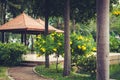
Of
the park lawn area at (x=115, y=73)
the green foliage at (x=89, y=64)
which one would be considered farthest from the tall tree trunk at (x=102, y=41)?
the park lawn area at (x=115, y=73)

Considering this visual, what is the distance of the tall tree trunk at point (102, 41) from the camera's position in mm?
6719

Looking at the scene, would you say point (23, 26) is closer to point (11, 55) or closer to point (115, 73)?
point (11, 55)

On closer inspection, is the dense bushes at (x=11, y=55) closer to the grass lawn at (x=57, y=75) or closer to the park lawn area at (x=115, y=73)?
the grass lawn at (x=57, y=75)

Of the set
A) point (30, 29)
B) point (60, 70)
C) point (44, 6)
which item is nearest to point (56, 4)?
point (44, 6)

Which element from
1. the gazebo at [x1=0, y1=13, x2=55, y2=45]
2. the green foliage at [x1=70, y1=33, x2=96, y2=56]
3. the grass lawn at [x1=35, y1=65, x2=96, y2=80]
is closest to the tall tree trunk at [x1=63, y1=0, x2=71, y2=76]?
the grass lawn at [x1=35, y1=65, x2=96, y2=80]

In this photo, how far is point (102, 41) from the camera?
677 cm

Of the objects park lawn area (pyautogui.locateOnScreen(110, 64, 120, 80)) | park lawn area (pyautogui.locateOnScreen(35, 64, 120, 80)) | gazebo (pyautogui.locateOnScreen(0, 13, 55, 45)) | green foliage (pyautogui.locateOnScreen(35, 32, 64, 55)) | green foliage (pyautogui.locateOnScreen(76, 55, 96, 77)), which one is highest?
gazebo (pyautogui.locateOnScreen(0, 13, 55, 45))

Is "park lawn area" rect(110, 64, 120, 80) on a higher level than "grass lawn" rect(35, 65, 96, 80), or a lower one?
lower

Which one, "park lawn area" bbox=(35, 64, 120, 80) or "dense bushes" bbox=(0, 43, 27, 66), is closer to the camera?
"park lawn area" bbox=(35, 64, 120, 80)

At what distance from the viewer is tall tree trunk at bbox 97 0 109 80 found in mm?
6719

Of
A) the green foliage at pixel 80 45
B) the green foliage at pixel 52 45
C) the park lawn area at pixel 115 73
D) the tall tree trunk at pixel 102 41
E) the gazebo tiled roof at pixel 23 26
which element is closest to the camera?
the tall tree trunk at pixel 102 41

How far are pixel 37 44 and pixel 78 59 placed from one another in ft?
7.35

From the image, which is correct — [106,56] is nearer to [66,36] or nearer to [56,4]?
[66,36]

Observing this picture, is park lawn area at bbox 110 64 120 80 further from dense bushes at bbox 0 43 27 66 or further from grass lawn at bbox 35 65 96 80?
dense bushes at bbox 0 43 27 66
